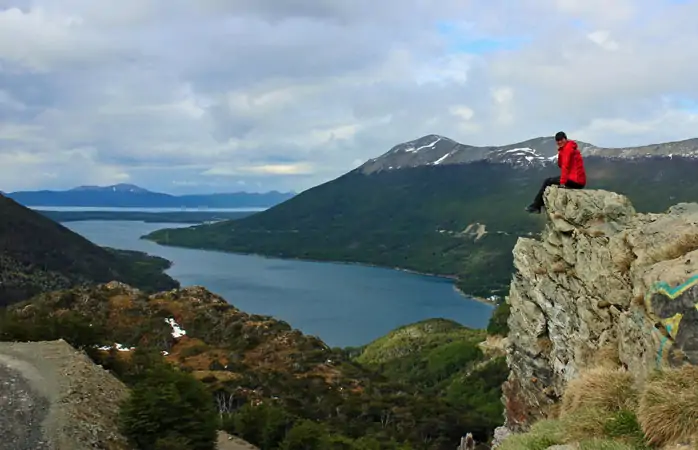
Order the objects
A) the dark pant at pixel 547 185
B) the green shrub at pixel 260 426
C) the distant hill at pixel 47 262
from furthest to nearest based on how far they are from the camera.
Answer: the distant hill at pixel 47 262 → the green shrub at pixel 260 426 → the dark pant at pixel 547 185

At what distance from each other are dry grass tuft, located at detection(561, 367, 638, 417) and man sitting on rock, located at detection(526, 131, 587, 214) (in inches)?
279

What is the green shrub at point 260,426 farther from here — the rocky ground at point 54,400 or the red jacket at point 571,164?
the red jacket at point 571,164

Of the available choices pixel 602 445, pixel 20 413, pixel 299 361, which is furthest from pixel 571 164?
pixel 299 361

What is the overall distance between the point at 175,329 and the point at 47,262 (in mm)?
91846

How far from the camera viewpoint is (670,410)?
6109 mm

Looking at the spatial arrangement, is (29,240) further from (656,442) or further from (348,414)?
(656,442)

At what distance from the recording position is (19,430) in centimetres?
1439

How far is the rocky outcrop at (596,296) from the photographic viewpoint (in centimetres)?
808

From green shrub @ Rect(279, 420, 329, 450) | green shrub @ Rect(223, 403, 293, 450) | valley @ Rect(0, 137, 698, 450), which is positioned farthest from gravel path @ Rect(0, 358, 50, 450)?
green shrub @ Rect(223, 403, 293, 450)

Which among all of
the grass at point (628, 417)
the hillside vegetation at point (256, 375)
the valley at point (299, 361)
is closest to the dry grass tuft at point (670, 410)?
the grass at point (628, 417)

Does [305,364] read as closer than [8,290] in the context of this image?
Yes

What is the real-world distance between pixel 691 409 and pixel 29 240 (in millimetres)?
156021

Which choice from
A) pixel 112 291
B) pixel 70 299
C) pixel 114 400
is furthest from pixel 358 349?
pixel 114 400

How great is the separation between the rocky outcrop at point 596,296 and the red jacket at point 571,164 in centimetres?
53
